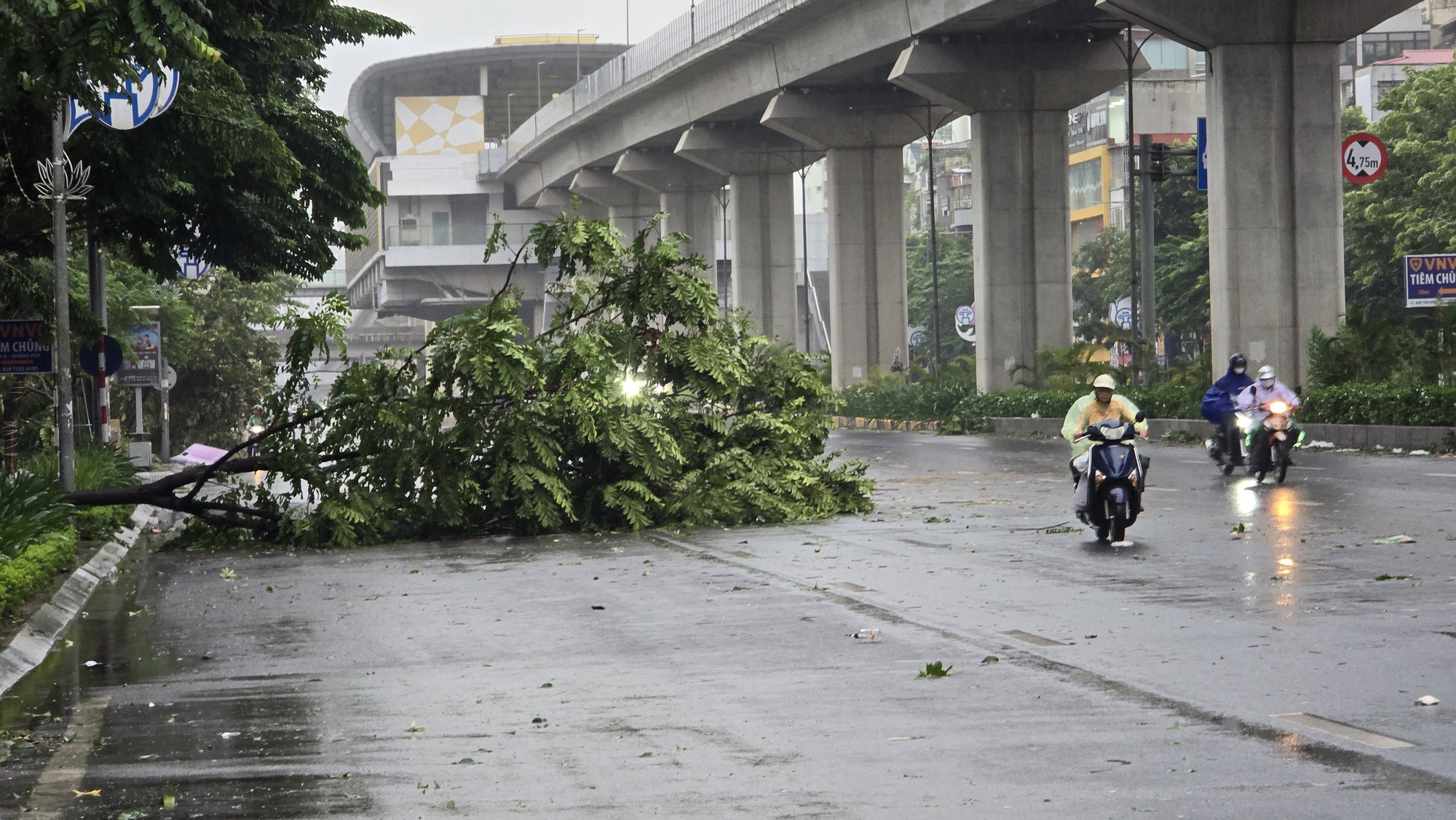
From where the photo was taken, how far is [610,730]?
8.38 metres

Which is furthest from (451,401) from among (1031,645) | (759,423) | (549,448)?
(1031,645)

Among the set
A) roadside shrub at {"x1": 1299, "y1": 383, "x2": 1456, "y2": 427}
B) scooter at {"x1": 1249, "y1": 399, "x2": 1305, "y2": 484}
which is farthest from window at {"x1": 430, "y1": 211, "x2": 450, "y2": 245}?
scooter at {"x1": 1249, "y1": 399, "x2": 1305, "y2": 484}

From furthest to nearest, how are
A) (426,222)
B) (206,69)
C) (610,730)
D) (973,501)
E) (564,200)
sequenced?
1. (426,222)
2. (564,200)
3. (973,501)
4. (206,69)
5. (610,730)

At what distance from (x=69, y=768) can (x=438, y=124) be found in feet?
400

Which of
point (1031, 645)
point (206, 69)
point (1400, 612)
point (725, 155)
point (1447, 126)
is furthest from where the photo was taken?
point (725, 155)

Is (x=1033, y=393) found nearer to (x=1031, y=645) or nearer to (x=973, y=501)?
(x=973, y=501)

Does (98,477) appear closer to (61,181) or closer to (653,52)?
(61,181)

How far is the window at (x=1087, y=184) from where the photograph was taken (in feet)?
382

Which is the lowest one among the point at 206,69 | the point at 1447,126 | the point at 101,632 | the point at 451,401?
the point at 101,632

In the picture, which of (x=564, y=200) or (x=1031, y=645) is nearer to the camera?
(x=1031, y=645)

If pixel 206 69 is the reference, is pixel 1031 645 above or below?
below

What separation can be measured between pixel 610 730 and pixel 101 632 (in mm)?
6566

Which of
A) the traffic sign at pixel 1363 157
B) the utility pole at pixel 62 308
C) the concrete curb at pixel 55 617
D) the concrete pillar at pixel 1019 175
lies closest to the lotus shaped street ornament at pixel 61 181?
the utility pole at pixel 62 308

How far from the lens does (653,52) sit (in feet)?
213
